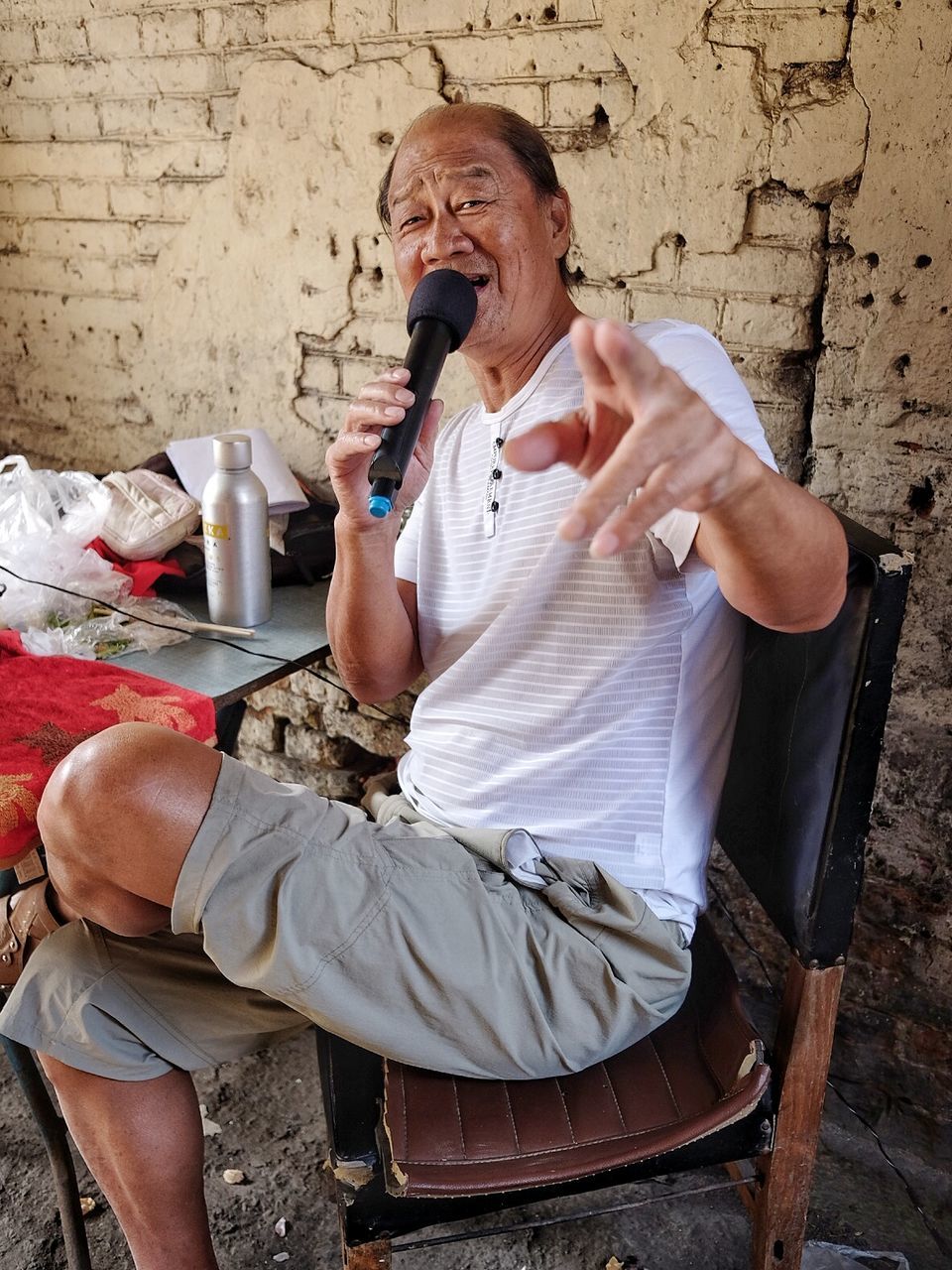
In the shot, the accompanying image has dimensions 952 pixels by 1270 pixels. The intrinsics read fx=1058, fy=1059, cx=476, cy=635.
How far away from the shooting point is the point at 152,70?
237 cm

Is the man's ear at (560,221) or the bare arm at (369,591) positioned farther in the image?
the man's ear at (560,221)

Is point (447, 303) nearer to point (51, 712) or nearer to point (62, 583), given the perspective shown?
point (51, 712)

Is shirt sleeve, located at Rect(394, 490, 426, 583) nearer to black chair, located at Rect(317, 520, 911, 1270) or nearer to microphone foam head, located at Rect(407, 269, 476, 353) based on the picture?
microphone foam head, located at Rect(407, 269, 476, 353)

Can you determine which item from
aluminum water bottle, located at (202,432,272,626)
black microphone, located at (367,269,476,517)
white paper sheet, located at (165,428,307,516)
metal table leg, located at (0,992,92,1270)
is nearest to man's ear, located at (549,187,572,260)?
black microphone, located at (367,269,476,517)

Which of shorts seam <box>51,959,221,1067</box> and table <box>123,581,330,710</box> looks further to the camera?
table <box>123,581,330,710</box>

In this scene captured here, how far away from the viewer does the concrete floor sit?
5.72ft

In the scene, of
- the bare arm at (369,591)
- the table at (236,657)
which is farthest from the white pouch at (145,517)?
the bare arm at (369,591)

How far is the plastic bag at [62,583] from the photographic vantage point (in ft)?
5.84

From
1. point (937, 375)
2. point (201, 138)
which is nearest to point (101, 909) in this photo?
point (937, 375)

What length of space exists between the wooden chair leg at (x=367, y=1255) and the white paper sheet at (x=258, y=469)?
4.58 ft

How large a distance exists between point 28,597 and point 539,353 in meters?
0.98

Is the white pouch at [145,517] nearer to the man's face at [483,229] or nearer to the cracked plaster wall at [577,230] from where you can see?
the cracked plaster wall at [577,230]

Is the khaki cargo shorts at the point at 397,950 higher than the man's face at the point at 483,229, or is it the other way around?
the man's face at the point at 483,229

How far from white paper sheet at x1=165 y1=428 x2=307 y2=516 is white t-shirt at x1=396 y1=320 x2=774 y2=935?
0.82 metres
